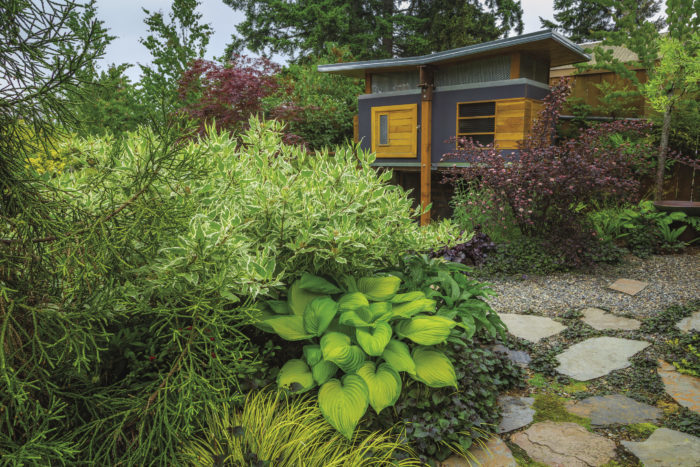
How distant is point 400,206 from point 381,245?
308 millimetres

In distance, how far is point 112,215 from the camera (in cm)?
152

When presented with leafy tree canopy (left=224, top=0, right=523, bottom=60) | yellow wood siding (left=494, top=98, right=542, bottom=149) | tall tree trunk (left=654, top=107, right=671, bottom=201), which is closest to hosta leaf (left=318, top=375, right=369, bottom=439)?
yellow wood siding (left=494, top=98, right=542, bottom=149)

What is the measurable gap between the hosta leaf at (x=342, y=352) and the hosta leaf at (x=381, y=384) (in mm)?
46

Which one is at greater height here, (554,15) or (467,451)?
(554,15)

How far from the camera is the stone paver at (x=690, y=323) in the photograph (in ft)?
11.9

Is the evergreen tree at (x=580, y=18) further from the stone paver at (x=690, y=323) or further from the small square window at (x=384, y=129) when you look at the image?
the stone paver at (x=690, y=323)

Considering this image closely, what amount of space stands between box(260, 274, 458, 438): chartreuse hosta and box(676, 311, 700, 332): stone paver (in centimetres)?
257

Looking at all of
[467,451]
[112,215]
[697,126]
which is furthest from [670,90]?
[112,215]

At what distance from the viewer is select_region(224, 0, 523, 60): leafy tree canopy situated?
15680mm

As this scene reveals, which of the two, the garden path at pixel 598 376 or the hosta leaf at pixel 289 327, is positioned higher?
the hosta leaf at pixel 289 327

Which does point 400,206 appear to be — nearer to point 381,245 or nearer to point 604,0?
point 381,245

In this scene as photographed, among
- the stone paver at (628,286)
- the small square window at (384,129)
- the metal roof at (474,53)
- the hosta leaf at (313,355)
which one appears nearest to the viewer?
the hosta leaf at (313,355)

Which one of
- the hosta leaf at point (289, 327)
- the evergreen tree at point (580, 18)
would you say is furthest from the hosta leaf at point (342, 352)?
the evergreen tree at point (580, 18)

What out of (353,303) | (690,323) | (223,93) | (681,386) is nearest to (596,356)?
(681,386)
